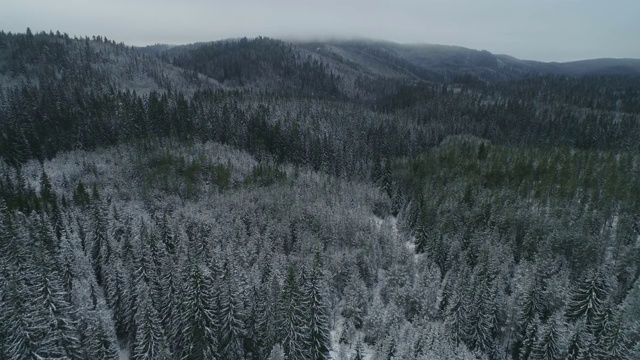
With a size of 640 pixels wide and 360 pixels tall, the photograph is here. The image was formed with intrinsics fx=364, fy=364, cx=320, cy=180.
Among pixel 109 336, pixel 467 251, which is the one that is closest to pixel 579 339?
pixel 467 251

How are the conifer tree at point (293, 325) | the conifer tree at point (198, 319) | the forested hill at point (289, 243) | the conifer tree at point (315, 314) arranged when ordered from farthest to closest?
the conifer tree at point (315, 314)
the forested hill at point (289, 243)
the conifer tree at point (293, 325)
the conifer tree at point (198, 319)

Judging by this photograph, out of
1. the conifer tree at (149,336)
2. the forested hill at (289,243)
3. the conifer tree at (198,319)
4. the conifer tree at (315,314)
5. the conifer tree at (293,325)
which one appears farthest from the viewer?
the conifer tree at (315,314)

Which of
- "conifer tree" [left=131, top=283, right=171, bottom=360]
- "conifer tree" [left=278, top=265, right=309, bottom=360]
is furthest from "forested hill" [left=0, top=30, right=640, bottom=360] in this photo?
"conifer tree" [left=278, top=265, right=309, bottom=360]

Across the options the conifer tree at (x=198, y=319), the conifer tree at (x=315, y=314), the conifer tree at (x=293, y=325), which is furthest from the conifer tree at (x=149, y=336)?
the conifer tree at (x=315, y=314)

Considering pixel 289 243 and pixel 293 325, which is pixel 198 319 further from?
pixel 289 243

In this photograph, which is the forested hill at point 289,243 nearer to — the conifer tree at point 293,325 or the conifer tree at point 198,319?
the conifer tree at point 198,319

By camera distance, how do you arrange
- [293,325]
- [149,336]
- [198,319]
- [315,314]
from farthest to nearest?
[315,314] < [293,325] < [198,319] < [149,336]

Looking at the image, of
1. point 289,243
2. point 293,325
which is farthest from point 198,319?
point 289,243

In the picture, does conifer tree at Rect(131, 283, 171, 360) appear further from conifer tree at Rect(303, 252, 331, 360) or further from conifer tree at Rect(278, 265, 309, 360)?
conifer tree at Rect(303, 252, 331, 360)

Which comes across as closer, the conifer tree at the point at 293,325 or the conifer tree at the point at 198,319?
the conifer tree at the point at 198,319

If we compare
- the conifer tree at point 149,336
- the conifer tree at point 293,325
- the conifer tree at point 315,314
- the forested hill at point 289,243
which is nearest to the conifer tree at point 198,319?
the forested hill at point 289,243
